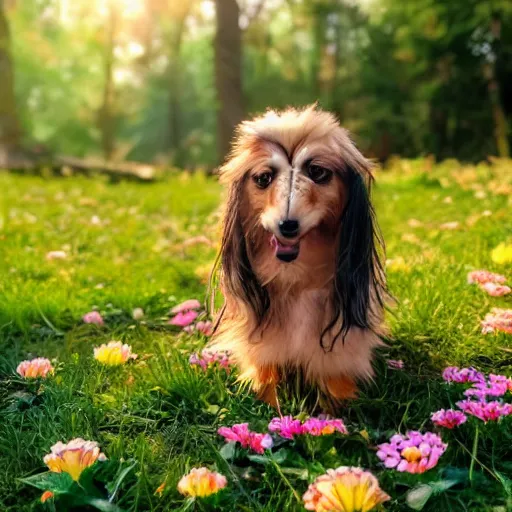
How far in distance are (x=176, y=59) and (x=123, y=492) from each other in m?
27.4

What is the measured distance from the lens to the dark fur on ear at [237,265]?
7.52ft

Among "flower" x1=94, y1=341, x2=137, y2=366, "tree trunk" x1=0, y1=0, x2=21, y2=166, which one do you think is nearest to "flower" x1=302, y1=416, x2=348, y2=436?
"flower" x1=94, y1=341, x2=137, y2=366

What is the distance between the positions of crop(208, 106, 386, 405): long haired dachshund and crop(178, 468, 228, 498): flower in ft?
2.13

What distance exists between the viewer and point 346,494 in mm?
1630

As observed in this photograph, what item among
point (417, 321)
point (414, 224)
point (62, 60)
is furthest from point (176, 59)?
point (417, 321)

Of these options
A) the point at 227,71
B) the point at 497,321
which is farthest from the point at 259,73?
the point at 497,321

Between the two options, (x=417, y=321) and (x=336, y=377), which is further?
(x=417, y=321)

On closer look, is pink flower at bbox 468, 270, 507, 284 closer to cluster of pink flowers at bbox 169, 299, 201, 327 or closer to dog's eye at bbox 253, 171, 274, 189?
cluster of pink flowers at bbox 169, 299, 201, 327

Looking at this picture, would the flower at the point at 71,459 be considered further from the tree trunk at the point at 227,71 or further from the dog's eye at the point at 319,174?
the tree trunk at the point at 227,71

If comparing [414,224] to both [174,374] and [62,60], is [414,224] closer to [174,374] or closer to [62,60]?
[174,374]

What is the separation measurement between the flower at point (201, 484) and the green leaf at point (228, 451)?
25 cm

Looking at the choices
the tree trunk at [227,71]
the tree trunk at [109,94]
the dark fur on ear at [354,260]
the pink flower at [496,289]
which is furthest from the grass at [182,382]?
the tree trunk at [109,94]

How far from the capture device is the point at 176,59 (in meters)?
27.4

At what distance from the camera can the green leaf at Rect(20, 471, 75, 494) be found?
173 centimetres
